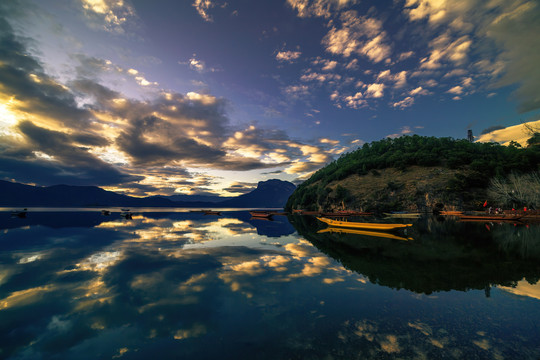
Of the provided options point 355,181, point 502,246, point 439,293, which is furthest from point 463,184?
point 439,293

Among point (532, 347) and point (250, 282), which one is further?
point (250, 282)

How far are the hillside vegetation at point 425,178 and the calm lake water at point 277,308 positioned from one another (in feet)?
275

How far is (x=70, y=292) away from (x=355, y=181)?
123 metres

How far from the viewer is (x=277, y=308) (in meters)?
9.43

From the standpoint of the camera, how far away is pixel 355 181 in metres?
118

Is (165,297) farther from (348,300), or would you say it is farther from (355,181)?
(355,181)

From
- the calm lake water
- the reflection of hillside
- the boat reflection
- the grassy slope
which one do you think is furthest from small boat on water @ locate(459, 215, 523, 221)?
the boat reflection

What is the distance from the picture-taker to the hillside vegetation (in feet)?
277

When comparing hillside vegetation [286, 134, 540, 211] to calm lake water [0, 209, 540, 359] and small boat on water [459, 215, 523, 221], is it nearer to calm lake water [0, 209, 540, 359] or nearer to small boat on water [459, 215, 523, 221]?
small boat on water [459, 215, 523, 221]

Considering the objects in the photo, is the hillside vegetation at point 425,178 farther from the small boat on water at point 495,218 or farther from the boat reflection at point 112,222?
the boat reflection at point 112,222

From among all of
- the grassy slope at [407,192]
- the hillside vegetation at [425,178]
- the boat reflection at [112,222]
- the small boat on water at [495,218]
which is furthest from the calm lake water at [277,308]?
the hillside vegetation at [425,178]

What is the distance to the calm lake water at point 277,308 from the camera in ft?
21.8

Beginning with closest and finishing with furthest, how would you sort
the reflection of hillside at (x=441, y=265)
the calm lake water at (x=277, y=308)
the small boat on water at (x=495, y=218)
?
1. the calm lake water at (x=277, y=308)
2. the reflection of hillside at (x=441, y=265)
3. the small boat on water at (x=495, y=218)

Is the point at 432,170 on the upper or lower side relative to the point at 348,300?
upper
